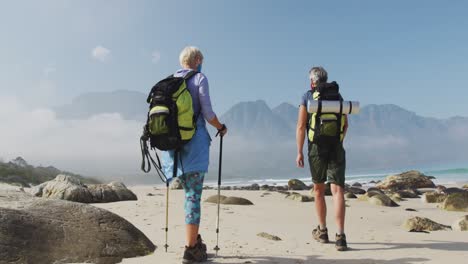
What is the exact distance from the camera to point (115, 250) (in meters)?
5.02

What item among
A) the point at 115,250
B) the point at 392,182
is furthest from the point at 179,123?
the point at 392,182

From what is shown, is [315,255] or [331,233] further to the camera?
[331,233]

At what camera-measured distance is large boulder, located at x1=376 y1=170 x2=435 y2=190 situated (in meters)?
27.8

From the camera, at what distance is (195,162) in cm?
486

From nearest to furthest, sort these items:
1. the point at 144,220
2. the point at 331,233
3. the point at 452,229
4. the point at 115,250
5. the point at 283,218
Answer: the point at 115,250 < the point at 331,233 < the point at 452,229 < the point at 144,220 < the point at 283,218

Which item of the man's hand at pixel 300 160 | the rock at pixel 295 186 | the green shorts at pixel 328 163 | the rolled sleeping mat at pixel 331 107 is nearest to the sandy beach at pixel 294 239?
the green shorts at pixel 328 163

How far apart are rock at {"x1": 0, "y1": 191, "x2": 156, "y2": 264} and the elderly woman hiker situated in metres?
0.83

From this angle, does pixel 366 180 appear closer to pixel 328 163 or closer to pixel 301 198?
pixel 301 198

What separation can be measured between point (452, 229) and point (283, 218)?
3.34 metres

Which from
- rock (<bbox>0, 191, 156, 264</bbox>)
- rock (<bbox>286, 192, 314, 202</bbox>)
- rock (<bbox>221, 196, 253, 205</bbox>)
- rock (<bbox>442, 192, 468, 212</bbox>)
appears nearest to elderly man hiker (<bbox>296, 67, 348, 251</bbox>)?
rock (<bbox>0, 191, 156, 264</bbox>)

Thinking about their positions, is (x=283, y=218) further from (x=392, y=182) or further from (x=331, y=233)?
(x=392, y=182)

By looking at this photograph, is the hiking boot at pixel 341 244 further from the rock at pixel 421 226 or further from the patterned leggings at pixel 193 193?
the rock at pixel 421 226

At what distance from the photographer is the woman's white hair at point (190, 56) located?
5172 millimetres

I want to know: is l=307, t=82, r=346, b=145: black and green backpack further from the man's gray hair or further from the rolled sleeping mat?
the man's gray hair
